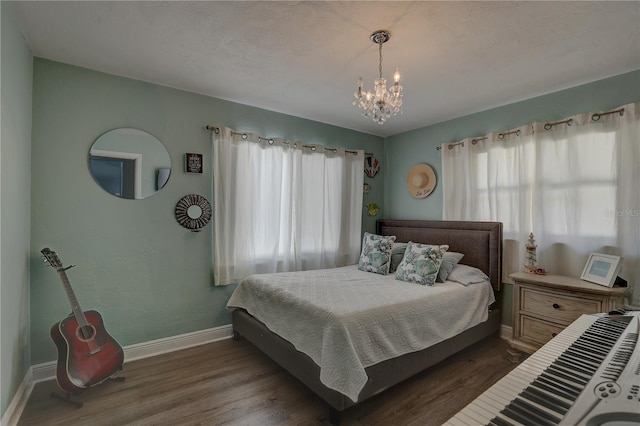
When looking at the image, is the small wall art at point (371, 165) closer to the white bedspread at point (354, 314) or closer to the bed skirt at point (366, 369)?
the white bedspread at point (354, 314)

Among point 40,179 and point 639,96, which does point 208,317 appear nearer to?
point 40,179

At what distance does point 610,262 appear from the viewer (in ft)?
7.88

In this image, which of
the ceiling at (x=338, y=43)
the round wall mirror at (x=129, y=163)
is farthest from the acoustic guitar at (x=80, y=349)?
the ceiling at (x=338, y=43)

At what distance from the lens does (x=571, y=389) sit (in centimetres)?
77

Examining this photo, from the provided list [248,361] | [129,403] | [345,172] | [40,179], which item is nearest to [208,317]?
[248,361]

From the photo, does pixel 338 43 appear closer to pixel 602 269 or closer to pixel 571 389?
pixel 571 389

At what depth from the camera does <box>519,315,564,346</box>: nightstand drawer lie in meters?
2.52

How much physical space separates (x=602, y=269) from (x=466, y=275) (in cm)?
103

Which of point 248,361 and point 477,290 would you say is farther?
point 477,290

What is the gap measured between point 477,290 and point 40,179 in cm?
395

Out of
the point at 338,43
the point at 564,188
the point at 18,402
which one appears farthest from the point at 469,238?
the point at 18,402

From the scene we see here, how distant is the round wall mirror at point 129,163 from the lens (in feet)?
8.40

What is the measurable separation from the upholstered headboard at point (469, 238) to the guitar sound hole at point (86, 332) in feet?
11.3

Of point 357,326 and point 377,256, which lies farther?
point 377,256
